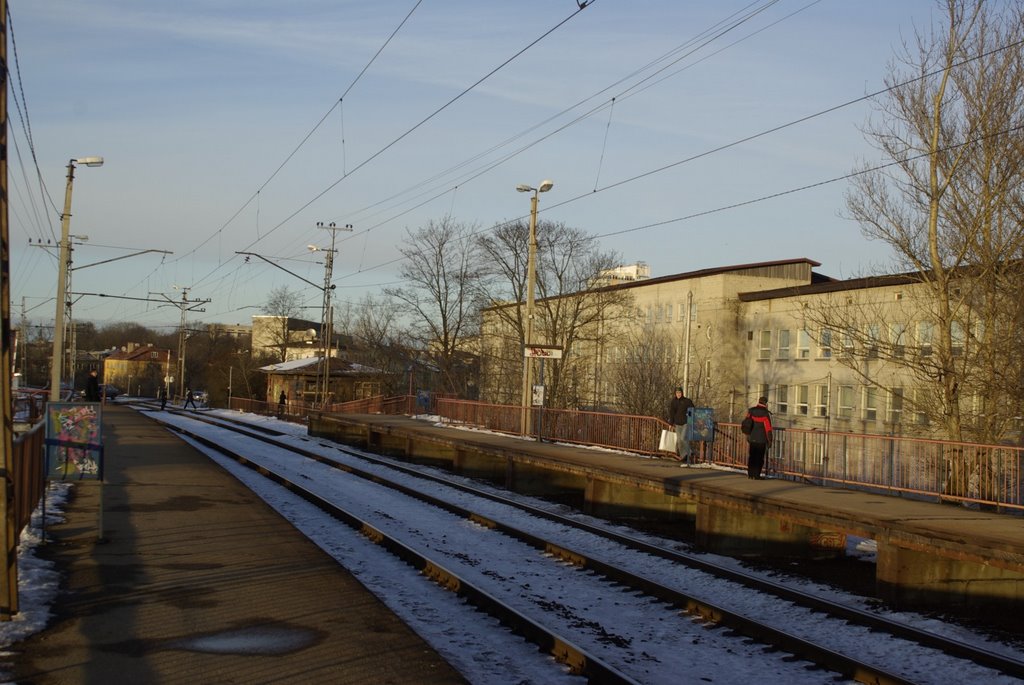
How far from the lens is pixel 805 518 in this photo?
13828 mm

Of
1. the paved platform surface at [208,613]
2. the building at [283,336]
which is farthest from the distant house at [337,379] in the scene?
the paved platform surface at [208,613]

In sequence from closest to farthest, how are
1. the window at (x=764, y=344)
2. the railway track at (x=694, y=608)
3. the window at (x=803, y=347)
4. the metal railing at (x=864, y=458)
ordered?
the railway track at (x=694, y=608)
the metal railing at (x=864, y=458)
the window at (x=803, y=347)
the window at (x=764, y=344)

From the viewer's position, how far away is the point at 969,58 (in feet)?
72.7

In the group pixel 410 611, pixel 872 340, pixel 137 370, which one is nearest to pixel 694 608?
pixel 410 611

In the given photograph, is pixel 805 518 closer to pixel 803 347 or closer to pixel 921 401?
pixel 921 401

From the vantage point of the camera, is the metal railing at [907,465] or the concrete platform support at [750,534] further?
the concrete platform support at [750,534]

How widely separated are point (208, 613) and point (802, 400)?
45.3 metres

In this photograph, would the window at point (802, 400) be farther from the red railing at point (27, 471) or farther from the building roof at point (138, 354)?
the building roof at point (138, 354)

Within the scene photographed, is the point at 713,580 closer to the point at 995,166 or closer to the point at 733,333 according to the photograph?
the point at 995,166

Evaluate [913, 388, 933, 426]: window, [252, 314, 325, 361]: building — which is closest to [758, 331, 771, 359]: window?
[913, 388, 933, 426]: window

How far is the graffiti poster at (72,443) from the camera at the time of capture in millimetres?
12945

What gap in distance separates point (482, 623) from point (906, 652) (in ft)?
13.3

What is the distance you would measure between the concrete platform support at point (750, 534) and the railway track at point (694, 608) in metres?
1.16

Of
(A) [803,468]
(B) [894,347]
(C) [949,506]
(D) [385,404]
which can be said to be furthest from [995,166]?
(D) [385,404]
